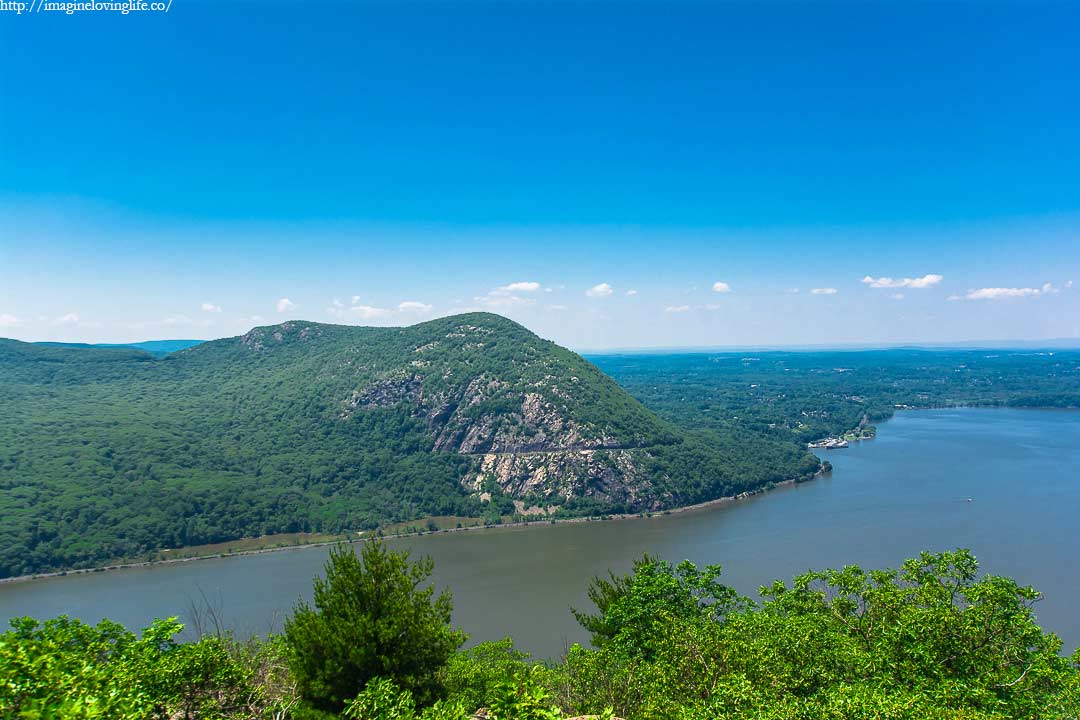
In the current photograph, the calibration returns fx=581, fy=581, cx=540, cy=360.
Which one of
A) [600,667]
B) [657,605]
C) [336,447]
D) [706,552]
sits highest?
[600,667]

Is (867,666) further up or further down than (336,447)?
further up

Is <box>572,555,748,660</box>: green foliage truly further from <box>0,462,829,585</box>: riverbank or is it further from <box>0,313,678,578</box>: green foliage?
<box>0,313,678,578</box>: green foliage

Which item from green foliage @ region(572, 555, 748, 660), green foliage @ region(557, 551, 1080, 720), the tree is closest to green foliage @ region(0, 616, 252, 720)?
the tree

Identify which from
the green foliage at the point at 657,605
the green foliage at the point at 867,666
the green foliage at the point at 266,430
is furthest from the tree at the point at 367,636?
the green foliage at the point at 266,430

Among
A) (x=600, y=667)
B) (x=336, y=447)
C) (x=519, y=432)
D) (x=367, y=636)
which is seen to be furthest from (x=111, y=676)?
(x=336, y=447)

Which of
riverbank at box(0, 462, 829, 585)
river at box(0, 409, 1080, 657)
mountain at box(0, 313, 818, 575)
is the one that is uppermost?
mountain at box(0, 313, 818, 575)

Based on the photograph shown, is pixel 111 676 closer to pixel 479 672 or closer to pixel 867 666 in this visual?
pixel 479 672
